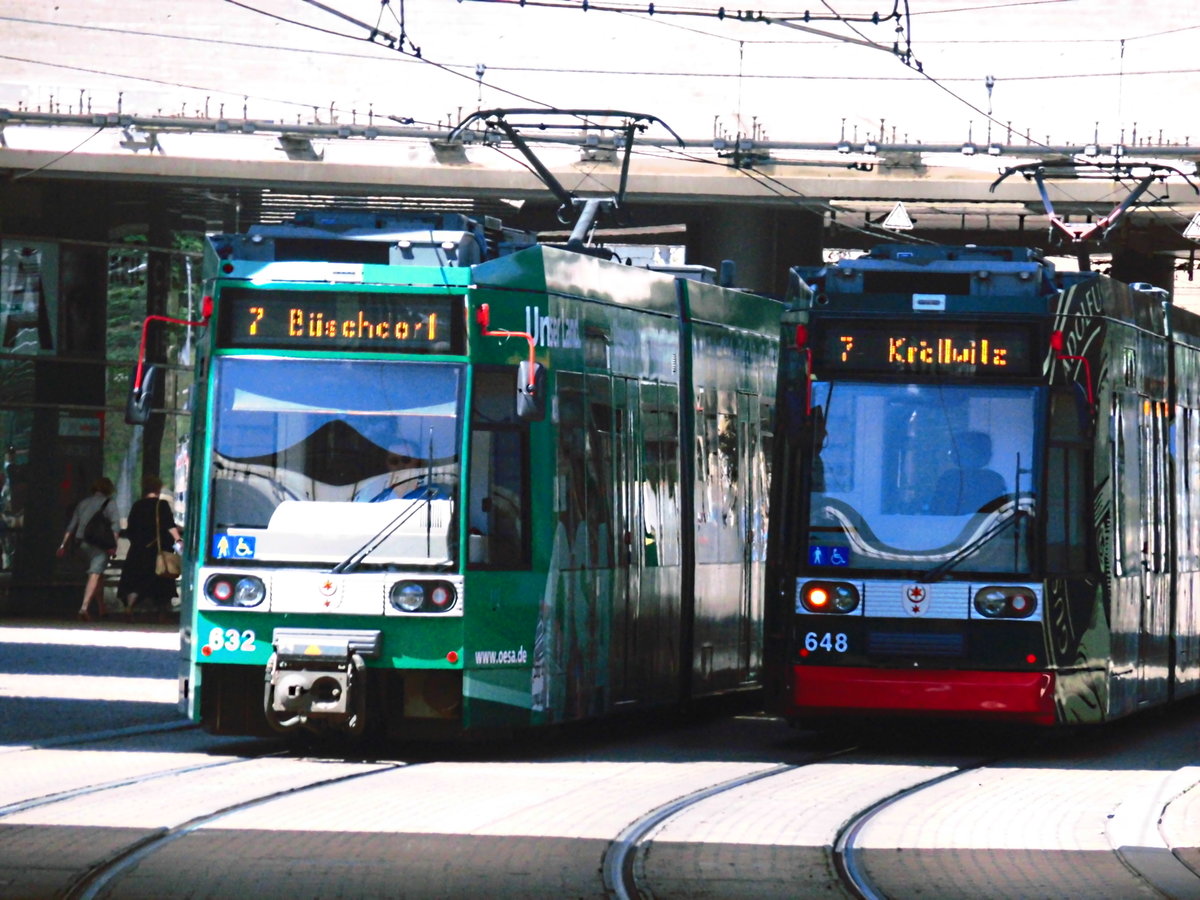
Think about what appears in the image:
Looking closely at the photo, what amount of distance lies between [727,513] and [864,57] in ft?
63.5

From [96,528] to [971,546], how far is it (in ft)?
52.5

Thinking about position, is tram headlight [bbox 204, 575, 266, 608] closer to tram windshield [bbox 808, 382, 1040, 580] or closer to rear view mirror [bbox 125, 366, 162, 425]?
rear view mirror [bbox 125, 366, 162, 425]

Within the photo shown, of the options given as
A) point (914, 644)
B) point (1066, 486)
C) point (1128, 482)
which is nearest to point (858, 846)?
point (914, 644)

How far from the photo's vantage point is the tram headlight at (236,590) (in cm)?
1284

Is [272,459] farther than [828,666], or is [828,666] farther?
[828,666]

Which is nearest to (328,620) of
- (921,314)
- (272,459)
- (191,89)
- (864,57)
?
(272,459)

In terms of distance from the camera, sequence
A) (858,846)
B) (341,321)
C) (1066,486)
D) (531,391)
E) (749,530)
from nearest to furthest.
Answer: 1. (858,846)
2. (531,391)
3. (341,321)
4. (1066,486)
5. (749,530)

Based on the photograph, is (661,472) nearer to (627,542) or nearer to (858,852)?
(627,542)

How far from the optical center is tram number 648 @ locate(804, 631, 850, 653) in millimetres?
13898

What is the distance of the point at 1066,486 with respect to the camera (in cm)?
1391

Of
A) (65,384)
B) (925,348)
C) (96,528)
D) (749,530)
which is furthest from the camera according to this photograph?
(65,384)

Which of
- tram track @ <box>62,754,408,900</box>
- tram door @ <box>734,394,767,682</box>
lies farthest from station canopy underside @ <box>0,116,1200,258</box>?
tram track @ <box>62,754,408,900</box>

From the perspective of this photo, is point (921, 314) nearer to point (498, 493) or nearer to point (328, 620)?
point (498, 493)

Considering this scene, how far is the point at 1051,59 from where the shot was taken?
3572 centimetres
